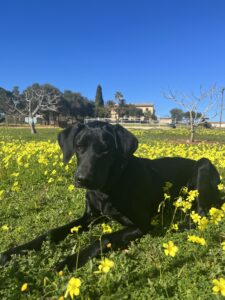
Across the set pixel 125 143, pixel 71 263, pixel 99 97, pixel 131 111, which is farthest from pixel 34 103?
pixel 71 263

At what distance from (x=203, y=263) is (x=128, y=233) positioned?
88cm

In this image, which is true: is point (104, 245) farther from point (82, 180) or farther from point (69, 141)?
point (69, 141)

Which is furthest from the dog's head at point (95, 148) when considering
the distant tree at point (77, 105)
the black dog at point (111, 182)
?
the distant tree at point (77, 105)

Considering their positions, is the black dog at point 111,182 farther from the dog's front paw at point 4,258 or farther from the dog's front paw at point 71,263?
the dog's front paw at point 71,263

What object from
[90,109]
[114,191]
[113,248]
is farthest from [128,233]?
[90,109]

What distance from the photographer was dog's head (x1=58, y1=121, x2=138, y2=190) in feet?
10.9

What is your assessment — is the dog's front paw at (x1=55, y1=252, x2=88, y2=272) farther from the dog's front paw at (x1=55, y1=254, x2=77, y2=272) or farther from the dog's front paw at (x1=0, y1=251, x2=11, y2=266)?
the dog's front paw at (x1=0, y1=251, x2=11, y2=266)

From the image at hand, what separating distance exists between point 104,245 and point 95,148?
1.07 meters

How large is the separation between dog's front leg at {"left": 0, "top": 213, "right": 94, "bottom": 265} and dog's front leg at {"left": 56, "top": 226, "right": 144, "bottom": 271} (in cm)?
50

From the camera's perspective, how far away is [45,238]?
3.30m

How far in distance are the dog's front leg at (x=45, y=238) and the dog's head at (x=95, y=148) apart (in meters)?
0.58

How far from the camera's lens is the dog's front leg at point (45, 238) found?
2.96 metres

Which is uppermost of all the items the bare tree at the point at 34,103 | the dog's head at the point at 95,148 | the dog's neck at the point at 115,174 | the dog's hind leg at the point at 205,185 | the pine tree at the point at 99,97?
the pine tree at the point at 99,97

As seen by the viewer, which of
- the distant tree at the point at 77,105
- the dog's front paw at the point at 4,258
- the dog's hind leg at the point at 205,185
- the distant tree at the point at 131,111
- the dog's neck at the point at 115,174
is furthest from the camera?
the distant tree at the point at 131,111
